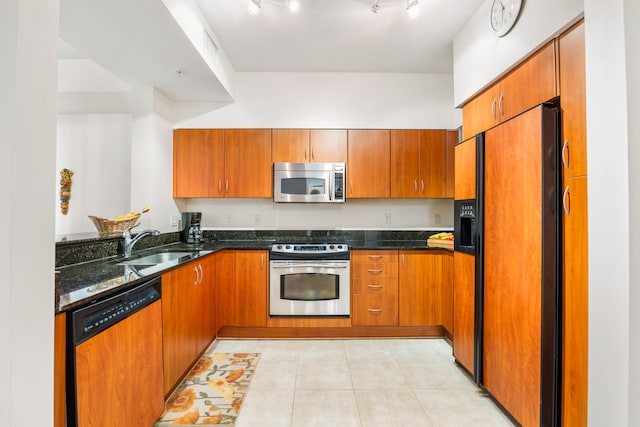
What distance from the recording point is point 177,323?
2027 mm

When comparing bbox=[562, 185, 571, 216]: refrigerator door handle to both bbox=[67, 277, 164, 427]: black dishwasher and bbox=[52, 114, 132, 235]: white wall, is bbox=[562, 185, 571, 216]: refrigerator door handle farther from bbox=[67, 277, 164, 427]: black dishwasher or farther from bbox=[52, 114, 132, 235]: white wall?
bbox=[52, 114, 132, 235]: white wall

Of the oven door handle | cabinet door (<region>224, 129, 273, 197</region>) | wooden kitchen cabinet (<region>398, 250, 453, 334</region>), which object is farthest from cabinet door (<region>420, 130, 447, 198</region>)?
cabinet door (<region>224, 129, 273, 197</region>)

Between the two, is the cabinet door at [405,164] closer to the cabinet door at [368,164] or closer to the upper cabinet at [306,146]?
→ the cabinet door at [368,164]

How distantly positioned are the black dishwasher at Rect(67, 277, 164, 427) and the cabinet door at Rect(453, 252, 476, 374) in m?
1.99

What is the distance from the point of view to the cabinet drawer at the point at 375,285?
9.95 feet

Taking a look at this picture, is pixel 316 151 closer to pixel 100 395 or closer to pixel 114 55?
pixel 114 55

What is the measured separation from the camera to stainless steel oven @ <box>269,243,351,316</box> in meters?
3.02

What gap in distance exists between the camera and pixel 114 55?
2.35m

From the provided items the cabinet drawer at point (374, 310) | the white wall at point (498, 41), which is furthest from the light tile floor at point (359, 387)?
the white wall at point (498, 41)

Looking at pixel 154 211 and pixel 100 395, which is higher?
pixel 154 211
